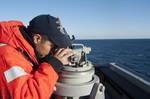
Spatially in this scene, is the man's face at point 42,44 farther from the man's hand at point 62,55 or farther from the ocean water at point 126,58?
the ocean water at point 126,58

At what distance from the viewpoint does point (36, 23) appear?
2100 mm

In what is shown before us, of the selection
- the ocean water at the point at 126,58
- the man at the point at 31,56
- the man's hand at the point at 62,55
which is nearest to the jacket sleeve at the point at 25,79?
the man at the point at 31,56

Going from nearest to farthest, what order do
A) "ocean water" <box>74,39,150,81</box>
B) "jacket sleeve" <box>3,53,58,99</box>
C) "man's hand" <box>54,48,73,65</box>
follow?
1. "jacket sleeve" <box>3,53,58,99</box>
2. "man's hand" <box>54,48,73,65</box>
3. "ocean water" <box>74,39,150,81</box>

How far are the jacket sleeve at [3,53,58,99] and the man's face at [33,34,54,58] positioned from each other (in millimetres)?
224

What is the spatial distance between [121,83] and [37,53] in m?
2.43

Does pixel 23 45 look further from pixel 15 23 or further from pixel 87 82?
pixel 87 82

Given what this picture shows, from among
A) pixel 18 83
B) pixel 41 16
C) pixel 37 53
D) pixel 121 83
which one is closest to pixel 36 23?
pixel 41 16

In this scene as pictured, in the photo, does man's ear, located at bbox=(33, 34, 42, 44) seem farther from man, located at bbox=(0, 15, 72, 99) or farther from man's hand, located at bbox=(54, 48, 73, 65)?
man's hand, located at bbox=(54, 48, 73, 65)

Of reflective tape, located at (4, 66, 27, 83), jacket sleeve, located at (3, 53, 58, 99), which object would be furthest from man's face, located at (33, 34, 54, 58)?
reflective tape, located at (4, 66, 27, 83)

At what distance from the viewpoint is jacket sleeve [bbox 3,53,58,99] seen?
5.65ft

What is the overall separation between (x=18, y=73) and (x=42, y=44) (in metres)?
0.40

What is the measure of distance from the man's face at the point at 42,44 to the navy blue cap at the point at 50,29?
0.04 meters

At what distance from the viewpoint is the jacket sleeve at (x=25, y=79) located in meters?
1.72

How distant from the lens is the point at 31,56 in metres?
2.05
